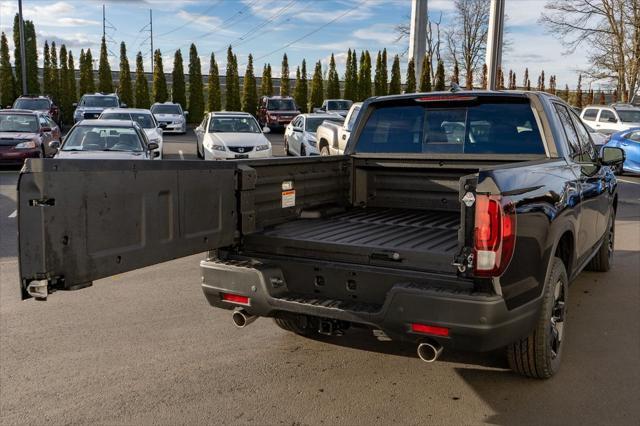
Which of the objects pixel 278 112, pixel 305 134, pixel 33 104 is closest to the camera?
pixel 305 134

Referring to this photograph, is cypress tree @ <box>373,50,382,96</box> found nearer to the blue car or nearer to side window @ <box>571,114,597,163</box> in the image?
the blue car

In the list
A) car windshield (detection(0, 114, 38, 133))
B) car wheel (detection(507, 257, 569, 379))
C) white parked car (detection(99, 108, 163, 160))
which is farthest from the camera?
white parked car (detection(99, 108, 163, 160))

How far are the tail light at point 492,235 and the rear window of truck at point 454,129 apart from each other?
1.74 m

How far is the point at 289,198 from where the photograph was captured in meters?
4.52

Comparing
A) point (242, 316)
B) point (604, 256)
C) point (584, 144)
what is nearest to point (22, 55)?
point (604, 256)

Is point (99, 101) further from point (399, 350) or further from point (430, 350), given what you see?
point (430, 350)

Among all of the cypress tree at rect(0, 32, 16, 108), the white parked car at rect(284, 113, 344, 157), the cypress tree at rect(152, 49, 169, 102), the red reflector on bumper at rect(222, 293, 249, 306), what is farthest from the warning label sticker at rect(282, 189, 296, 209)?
the cypress tree at rect(0, 32, 16, 108)

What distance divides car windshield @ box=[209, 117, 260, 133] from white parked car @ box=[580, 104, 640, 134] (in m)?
14.4

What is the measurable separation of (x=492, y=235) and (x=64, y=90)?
41.0 meters

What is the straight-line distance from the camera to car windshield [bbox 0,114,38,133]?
16.6m

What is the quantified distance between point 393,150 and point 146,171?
2780 mm

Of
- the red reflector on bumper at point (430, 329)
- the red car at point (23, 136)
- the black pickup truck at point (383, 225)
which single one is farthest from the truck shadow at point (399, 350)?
the red car at point (23, 136)

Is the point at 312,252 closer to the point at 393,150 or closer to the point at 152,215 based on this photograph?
the point at 152,215

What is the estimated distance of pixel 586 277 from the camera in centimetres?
683
